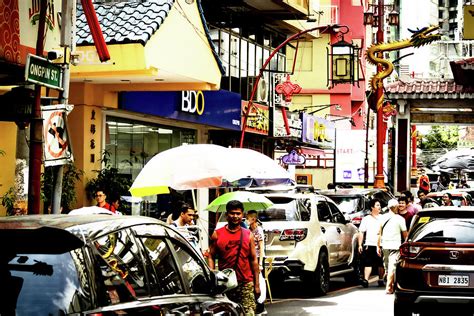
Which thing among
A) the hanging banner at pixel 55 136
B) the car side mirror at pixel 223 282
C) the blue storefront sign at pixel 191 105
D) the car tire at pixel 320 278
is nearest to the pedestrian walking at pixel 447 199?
the blue storefront sign at pixel 191 105

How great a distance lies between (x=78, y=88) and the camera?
2105 centimetres

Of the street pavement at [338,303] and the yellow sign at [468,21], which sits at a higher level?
the yellow sign at [468,21]

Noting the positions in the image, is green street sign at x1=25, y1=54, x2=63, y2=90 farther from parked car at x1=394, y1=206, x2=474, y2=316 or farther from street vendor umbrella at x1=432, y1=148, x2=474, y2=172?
street vendor umbrella at x1=432, y1=148, x2=474, y2=172

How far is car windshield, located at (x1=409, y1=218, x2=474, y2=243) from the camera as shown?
14172 mm

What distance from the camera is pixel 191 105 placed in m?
26.0

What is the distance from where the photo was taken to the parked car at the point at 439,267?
1397cm

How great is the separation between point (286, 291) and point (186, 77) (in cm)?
473

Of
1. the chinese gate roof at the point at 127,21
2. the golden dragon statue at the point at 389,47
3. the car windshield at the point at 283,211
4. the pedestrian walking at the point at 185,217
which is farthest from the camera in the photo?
the golden dragon statue at the point at 389,47

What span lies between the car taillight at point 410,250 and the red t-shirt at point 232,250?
3076 mm

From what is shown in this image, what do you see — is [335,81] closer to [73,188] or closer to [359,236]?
[359,236]

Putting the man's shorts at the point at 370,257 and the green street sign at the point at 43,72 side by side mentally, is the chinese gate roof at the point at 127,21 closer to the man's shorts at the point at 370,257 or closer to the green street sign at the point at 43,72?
the green street sign at the point at 43,72

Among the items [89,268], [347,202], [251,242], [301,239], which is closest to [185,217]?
[251,242]

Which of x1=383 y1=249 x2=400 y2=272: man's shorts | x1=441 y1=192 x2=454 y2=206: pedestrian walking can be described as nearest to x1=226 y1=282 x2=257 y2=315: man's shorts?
x1=383 y1=249 x2=400 y2=272: man's shorts

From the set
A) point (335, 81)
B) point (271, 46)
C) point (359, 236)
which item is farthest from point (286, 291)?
point (271, 46)
